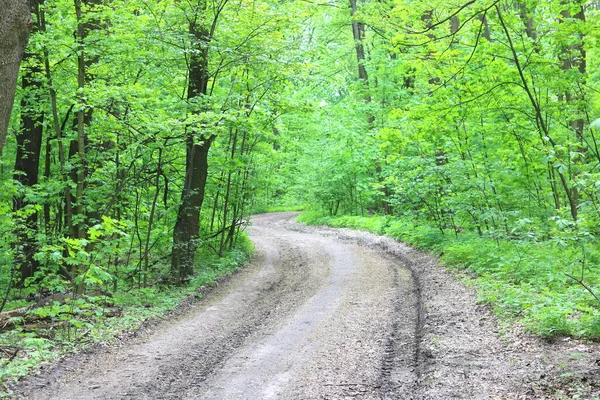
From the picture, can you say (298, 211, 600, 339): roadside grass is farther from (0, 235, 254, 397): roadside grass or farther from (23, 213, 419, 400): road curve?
(0, 235, 254, 397): roadside grass

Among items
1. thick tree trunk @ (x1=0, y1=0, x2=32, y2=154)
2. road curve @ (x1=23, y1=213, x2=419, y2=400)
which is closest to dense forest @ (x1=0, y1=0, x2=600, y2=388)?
road curve @ (x1=23, y1=213, x2=419, y2=400)

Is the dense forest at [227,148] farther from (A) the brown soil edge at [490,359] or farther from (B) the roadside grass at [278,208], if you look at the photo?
(B) the roadside grass at [278,208]

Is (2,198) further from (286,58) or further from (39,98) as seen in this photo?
(286,58)

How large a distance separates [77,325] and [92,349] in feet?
1.32

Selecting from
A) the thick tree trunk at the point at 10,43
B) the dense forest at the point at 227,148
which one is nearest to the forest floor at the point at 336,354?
the dense forest at the point at 227,148

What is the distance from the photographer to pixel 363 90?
22.6m

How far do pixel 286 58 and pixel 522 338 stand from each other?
28.3 feet

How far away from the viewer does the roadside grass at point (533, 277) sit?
5797mm

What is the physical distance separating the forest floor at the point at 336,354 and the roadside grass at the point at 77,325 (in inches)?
10.7

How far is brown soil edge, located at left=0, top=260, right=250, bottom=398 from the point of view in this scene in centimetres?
537

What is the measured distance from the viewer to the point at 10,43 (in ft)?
11.3

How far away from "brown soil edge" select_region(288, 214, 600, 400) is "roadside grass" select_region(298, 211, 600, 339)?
20 cm

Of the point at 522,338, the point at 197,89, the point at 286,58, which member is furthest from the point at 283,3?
the point at 522,338

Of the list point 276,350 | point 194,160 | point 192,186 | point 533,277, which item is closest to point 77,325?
point 276,350
